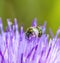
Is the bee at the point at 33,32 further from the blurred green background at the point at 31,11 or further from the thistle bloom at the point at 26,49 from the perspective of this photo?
the blurred green background at the point at 31,11

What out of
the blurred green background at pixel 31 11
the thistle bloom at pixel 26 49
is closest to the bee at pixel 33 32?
the thistle bloom at pixel 26 49

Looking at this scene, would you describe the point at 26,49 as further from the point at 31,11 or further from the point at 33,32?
the point at 31,11

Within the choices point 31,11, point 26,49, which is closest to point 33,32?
point 26,49

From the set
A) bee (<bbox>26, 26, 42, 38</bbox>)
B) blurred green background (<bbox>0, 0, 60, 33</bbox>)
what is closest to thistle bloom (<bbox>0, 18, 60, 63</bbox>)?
bee (<bbox>26, 26, 42, 38</bbox>)

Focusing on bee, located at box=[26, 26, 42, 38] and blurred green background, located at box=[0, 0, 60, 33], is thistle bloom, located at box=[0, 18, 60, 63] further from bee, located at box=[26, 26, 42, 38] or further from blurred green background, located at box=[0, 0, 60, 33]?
blurred green background, located at box=[0, 0, 60, 33]

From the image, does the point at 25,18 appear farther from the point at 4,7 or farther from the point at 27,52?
the point at 27,52
